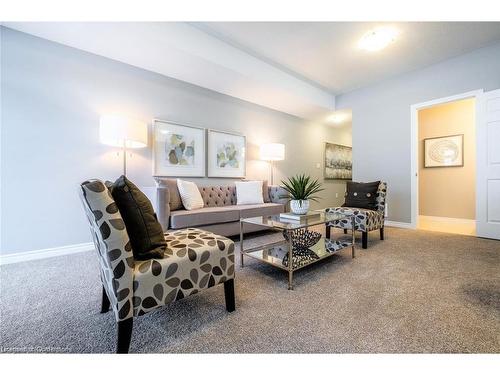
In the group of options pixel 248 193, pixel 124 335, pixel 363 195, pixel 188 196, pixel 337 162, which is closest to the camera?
pixel 124 335

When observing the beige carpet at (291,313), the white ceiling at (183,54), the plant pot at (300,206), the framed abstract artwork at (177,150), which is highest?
the white ceiling at (183,54)

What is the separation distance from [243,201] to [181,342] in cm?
243

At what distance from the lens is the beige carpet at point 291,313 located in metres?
1.01

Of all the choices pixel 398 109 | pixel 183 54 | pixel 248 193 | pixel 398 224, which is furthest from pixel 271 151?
pixel 398 224

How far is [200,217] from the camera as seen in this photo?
247 cm

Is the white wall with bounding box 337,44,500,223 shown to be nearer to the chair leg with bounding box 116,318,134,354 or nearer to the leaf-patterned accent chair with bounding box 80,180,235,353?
the leaf-patterned accent chair with bounding box 80,180,235,353

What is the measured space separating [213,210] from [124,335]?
1.76 meters

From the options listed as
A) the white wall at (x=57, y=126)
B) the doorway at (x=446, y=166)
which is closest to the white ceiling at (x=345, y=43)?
the doorway at (x=446, y=166)

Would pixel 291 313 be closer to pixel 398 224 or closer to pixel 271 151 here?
pixel 271 151

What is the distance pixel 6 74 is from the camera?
6.86ft

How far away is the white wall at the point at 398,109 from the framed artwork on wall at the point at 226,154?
2.34 m

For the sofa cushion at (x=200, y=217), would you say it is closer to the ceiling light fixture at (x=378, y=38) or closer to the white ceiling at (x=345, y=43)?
the white ceiling at (x=345, y=43)

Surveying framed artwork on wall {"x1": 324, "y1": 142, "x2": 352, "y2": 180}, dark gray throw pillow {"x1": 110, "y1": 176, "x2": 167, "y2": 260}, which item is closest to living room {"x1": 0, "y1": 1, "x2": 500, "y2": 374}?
dark gray throw pillow {"x1": 110, "y1": 176, "x2": 167, "y2": 260}

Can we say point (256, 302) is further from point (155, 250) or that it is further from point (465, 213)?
point (465, 213)
